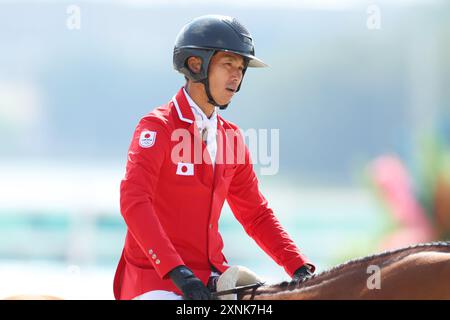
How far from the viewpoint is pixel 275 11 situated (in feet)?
36.1

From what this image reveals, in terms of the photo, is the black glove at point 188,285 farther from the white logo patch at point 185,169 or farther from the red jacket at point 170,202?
the white logo patch at point 185,169

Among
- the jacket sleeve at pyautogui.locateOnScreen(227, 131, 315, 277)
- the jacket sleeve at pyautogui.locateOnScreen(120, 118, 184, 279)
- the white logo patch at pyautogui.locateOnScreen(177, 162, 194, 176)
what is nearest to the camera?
the jacket sleeve at pyautogui.locateOnScreen(120, 118, 184, 279)

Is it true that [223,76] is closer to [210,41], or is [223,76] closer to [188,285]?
[210,41]

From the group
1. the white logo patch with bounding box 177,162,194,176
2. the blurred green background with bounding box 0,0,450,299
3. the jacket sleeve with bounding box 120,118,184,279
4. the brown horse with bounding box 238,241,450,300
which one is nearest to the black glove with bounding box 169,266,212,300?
the jacket sleeve with bounding box 120,118,184,279

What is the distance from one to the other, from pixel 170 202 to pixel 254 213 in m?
0.50

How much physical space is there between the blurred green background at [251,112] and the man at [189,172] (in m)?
5.82

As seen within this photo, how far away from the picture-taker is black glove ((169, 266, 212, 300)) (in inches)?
102

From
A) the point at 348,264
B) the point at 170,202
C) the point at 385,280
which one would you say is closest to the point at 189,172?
the point at 170,202

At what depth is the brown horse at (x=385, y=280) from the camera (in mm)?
2371

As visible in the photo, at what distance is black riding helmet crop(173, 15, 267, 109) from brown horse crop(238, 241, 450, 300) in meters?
0.81

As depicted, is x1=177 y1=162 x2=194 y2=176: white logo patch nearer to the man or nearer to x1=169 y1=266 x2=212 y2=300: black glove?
the man

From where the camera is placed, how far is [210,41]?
300cm

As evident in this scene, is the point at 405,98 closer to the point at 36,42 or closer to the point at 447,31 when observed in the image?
the point at 447,31

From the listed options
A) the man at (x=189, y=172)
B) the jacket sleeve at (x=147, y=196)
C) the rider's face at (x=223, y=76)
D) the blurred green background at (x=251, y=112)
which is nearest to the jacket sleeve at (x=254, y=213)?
the man at (x=189, y=172)
